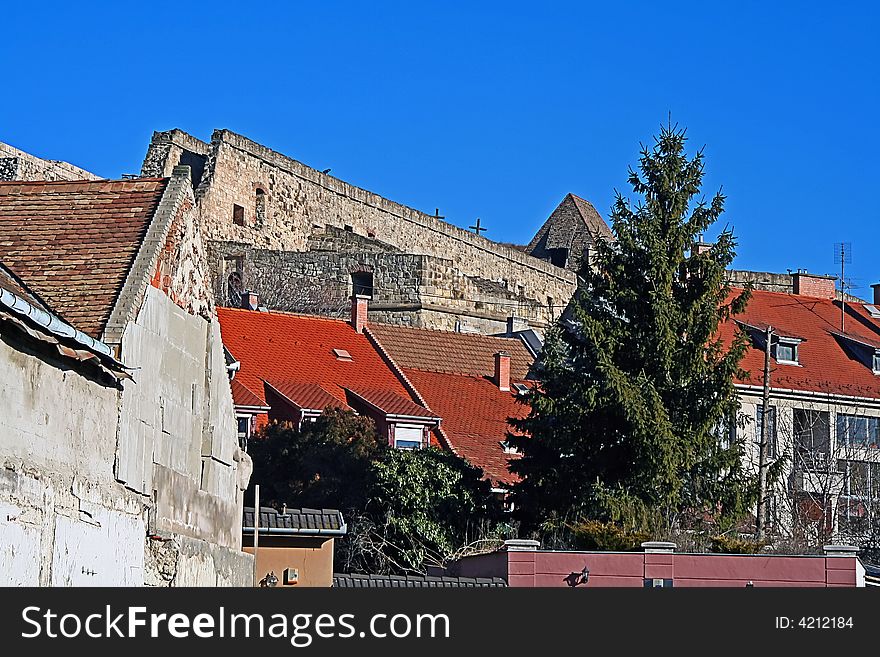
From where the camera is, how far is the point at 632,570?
81.4 ft

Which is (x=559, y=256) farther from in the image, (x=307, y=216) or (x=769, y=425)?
(x=769, y=425)

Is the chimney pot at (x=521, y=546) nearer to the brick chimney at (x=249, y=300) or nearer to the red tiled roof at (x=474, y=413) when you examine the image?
the red tiled roof at (x=474, y=413)

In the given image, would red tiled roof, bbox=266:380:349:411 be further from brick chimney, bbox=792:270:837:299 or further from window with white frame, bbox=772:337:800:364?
brick chimney, bbox=792:270:837:299

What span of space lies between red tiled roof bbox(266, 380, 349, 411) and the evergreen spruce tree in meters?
6.42

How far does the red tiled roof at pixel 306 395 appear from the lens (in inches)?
1487

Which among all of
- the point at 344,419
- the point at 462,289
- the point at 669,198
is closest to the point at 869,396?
the point at 669,198

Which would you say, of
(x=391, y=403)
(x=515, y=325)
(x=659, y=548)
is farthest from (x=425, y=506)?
(x=515, y=325)

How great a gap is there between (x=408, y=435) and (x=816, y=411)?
10.2 meters

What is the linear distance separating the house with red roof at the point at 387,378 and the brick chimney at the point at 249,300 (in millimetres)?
5485

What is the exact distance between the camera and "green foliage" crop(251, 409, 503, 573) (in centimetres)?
3095

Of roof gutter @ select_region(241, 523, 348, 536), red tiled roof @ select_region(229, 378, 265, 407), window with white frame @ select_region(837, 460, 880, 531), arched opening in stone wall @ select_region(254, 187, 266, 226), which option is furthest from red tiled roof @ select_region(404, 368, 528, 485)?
arched opening in stone wall @ select_region(254, 187, 266, 226)

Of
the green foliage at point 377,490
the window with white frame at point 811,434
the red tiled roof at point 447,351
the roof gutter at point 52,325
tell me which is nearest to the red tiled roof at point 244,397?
the green foliage at point 377,490
